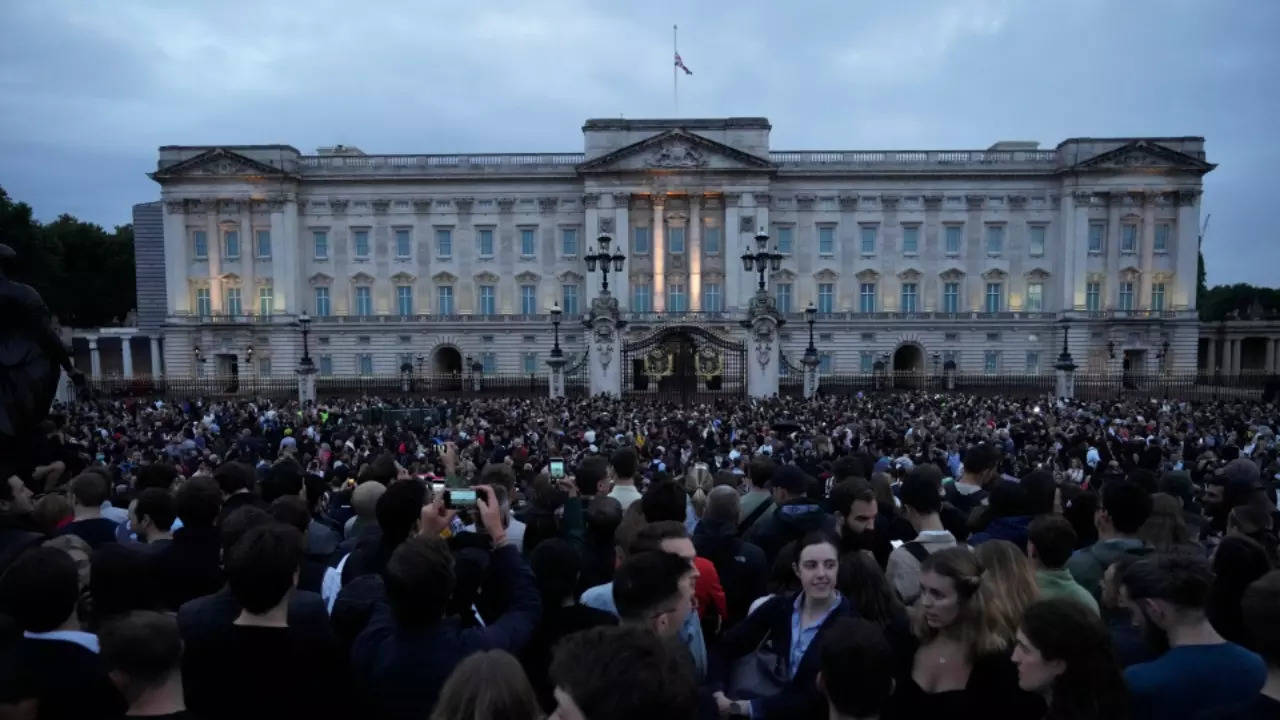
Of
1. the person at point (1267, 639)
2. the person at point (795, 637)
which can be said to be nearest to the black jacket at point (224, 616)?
the person at point (795, 637)

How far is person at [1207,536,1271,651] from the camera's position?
402 centimetres

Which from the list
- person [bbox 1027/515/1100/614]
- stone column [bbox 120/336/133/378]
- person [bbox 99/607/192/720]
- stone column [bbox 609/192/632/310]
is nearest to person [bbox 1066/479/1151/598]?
person [bbox 1027/515/1100/614]

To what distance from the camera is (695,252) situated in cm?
5134

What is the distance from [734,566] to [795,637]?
4.51 ft

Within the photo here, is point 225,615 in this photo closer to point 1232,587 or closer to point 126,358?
point 1232,587

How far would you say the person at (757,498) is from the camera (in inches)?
277

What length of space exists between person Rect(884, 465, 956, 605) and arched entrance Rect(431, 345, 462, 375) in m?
49.7

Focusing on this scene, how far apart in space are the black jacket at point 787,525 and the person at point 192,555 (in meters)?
3.98

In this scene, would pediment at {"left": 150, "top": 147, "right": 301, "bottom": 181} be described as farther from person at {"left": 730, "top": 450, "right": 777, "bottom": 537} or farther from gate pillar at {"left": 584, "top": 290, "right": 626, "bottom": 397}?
person at {"left": 730, "top": 450, "right": 777, "bottom": 537}

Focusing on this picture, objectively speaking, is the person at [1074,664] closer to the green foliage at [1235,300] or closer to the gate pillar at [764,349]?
the gate pillar at [764,349]

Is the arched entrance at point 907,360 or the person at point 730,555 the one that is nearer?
the person at point 730,555

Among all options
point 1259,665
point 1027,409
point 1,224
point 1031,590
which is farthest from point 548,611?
point 1,224

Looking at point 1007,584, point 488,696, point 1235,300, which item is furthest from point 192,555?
point 1235,300

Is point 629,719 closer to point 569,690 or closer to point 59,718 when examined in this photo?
point 569,690
